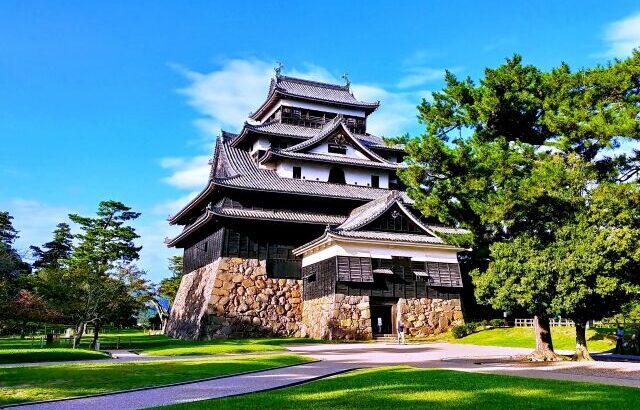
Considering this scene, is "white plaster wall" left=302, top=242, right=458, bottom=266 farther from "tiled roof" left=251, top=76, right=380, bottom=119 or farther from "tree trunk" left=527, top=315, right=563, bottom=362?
"tiled roof" left=251, top=76, right=380, bottom=119

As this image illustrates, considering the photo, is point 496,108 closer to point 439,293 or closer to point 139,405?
point 439,293

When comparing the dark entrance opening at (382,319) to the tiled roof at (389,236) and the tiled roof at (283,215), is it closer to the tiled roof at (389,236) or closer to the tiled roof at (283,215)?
the tiled roof at (389,236)

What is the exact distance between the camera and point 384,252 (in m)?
33.0

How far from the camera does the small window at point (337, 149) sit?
136 ft

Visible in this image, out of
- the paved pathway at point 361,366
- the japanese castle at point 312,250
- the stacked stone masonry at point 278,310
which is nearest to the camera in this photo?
the paved pathway at point 361,366

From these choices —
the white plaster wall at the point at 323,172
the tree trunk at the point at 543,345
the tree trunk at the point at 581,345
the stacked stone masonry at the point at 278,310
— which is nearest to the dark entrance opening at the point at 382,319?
the stacked stone masonry at the point at 278,310

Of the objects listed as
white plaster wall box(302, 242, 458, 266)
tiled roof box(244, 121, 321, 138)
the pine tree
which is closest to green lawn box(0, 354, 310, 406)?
white plaster wall box(302, 242, 458, 266)

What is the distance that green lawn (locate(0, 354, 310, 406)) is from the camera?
13094mm

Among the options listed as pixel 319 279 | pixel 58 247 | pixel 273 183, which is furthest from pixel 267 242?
pixel 58 247

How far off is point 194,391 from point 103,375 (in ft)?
15.3

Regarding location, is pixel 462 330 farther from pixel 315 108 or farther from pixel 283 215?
pixel 315 108

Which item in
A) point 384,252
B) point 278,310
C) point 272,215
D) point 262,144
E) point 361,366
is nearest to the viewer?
point 361,366

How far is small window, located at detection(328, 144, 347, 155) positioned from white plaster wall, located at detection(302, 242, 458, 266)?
974 cm

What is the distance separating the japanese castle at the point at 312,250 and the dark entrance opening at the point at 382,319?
0.25 feet
